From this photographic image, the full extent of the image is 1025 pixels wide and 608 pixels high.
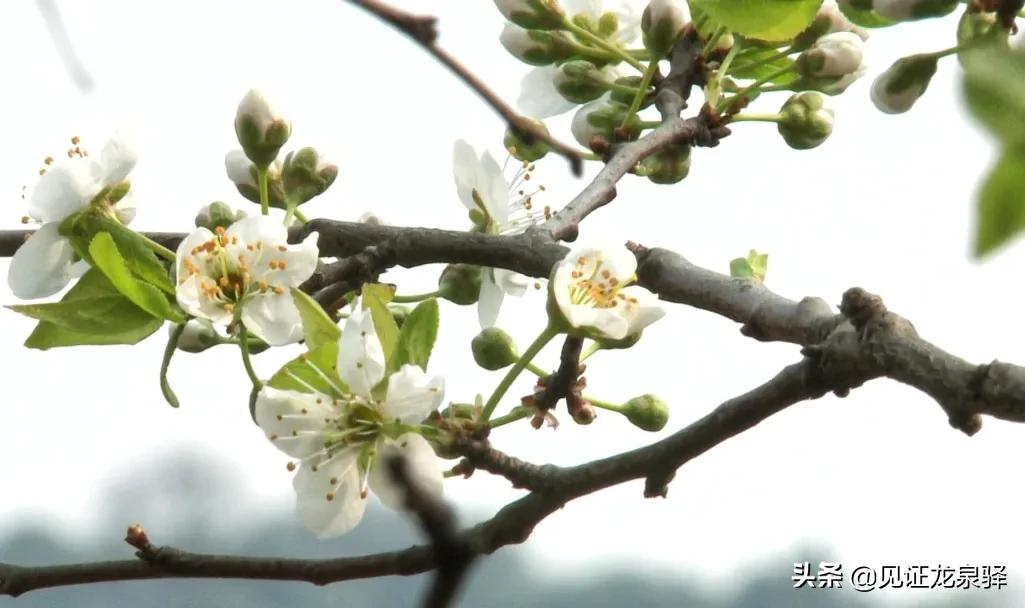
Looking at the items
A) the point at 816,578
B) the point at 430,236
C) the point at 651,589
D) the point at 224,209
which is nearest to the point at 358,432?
the point at 430,236

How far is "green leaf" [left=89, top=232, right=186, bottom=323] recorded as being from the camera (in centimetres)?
94

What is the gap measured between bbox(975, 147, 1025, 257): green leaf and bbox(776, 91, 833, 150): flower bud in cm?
88

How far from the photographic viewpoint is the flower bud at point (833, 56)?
125 centimetres

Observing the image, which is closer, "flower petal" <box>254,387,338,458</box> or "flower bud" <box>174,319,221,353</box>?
"flower petal" <box>254,387,338,458</box>

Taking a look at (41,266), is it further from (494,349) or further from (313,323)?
(494,349)

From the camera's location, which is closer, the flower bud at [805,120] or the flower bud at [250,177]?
the flower bud at [250,177]

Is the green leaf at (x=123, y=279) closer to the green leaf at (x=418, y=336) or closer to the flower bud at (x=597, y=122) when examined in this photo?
the green leaf at (x=418, y=336)

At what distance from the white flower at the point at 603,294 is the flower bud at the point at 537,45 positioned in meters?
0.42

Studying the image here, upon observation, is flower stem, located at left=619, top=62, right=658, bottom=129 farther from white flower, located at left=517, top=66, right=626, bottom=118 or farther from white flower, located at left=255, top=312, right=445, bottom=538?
white flower, located at left=255, top=312, right=445, bottom=538

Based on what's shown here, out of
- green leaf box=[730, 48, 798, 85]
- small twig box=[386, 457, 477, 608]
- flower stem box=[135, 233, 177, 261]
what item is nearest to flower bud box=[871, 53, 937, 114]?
green leaf box=[730, 48, 798, 85]

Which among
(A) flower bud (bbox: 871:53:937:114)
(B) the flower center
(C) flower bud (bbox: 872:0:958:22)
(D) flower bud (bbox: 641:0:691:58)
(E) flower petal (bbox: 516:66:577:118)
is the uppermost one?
(E) flower petal (bbox: 516:66:577:118)

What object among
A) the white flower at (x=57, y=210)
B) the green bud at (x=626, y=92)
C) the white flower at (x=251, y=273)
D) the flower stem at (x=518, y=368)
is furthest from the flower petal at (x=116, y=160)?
the green bud at (x=626, y=92)

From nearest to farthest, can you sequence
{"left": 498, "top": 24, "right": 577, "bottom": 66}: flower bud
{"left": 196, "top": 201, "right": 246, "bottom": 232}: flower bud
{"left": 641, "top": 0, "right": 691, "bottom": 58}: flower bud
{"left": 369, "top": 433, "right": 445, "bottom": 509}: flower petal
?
{"left": 369, "top": 433, "right": 445, "bottom": 509}: flower petal < {"left": 196, "top": 201, "right": 246, "bottom": 232}: flower bud < {"left": 641, "top": 0, "right": 691, "bottom": 58}: flower bud < {"left": 498, "top": 24, "right": 577, "bottom": 66}: flower bud

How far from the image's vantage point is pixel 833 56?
4.13 feet
